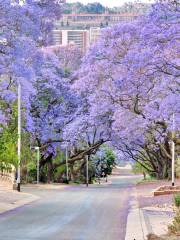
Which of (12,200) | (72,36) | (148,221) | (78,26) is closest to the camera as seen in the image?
(148,221)

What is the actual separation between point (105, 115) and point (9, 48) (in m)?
26.5

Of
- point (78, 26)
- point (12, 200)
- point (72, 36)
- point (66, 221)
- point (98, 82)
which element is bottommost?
point (66, 221)

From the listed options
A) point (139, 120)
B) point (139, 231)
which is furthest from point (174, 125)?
point (139, 231)

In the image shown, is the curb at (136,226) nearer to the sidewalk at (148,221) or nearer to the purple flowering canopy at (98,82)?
the sidewalk at (148,221)

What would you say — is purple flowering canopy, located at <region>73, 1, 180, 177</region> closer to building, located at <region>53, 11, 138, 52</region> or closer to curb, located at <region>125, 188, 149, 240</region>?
curb, located at <region>125, 188, 149, 240</region>

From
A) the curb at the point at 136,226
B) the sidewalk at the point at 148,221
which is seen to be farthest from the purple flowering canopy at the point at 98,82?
the curb at the point at 136,226

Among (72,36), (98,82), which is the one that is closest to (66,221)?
(98,82)

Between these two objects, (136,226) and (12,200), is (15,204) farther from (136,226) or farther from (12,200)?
(136,226)

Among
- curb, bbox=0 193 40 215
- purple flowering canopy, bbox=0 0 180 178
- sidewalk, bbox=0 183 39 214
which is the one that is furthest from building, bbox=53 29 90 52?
curb, bbox=0 193 40 215

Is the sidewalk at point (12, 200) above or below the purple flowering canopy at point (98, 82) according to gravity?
below

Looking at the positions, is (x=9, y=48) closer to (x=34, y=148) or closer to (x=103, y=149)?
(x=34, y=148)

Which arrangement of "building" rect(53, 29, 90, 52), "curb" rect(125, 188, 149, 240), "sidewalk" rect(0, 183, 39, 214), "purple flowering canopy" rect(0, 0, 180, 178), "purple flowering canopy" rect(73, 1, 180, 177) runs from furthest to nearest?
"building" rect(53, 29, 90, 52) < "sidewalk" rect(0, 183, 39, 214) < "purple flowering canopy" rect(73, 1, 180, 177) < "purple flowering canopy" rect(0, 0, 180, 178) < "curb" rect(125, 188, 149, 240)

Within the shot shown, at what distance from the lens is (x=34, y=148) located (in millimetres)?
58469

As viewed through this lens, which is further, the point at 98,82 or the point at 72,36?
the point at 72,36
